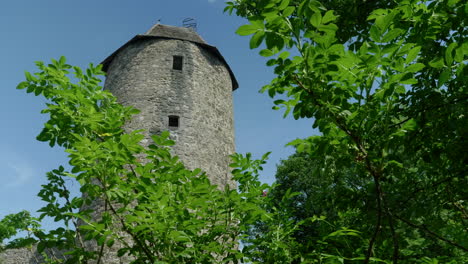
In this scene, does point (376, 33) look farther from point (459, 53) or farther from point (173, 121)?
point (173, 121)

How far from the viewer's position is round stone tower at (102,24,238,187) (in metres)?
10.9

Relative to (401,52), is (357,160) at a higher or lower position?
lower

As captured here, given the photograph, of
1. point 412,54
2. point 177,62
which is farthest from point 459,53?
point 177,62

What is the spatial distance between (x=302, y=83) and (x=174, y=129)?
9282 mm

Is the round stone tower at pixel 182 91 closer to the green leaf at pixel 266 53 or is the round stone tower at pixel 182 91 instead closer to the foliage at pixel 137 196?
the foliage at pixel 137 196

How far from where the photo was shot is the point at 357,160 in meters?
Result: 2.01

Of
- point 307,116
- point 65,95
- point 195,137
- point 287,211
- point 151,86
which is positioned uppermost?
point 151,86

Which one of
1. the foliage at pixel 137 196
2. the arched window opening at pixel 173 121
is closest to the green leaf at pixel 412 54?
the foliage at pixel 137 196

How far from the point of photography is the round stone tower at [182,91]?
1091 centimetres

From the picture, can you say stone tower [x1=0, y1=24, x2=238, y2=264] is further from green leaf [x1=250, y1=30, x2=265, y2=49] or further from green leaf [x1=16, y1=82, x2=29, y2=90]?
green leaf [x1=250, y1=30, x2=265, y2=49]

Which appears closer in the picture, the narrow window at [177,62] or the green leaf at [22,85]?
the green leaf at [22,85]

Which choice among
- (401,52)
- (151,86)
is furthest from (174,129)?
(401,52)

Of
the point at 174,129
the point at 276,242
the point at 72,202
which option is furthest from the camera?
the point at 174,129

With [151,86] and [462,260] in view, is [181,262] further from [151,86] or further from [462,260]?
[151,86]
